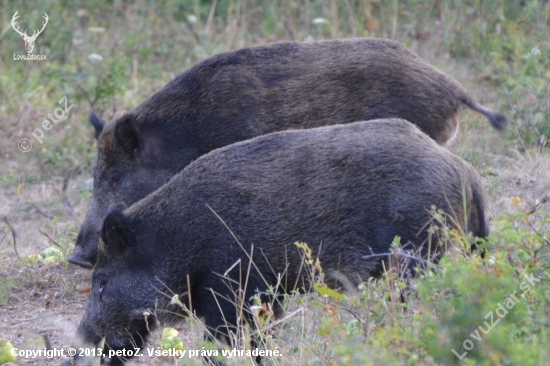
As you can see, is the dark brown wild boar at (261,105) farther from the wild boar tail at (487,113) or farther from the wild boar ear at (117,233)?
the wild boar ear at (117,233)

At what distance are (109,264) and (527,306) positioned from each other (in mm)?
2186

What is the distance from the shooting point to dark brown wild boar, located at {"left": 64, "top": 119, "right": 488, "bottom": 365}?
12.8 ft

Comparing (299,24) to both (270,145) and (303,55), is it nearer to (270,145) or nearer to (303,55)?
(303,55)

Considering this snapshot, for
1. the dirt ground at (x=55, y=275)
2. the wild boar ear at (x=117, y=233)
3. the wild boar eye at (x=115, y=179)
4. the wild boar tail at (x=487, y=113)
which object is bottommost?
the dirt ground at (x=55, y=275)

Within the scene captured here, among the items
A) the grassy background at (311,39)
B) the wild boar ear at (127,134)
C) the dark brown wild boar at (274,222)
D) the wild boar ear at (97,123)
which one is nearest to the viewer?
the grassy background at (311,39)

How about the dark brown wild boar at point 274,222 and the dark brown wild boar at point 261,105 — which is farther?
the dark brown wild boar at point 261,105

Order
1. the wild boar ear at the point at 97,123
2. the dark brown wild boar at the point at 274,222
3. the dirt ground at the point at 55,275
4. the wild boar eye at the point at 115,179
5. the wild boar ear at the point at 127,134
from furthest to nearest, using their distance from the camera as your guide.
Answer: the wild boar ear at the point at 97,123 → the wild boar eye at the point at 115,179 → the wild boar ear at the point at 127,134 → the dirt ground at the point at 55,275 → the dark brown wild boar at the point at 274,222

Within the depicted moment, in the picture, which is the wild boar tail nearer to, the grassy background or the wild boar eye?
the grassy background

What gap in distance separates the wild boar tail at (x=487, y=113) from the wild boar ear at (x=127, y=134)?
221 cm

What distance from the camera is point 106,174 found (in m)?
5.59

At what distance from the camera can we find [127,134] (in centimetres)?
549

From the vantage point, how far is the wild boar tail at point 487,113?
532 centimetres

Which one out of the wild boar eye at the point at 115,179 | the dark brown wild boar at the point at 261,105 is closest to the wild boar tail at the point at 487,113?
the dark brown wild boar at the point at 261,105

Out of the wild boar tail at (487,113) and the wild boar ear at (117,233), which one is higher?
the wild boar tail at (487,113)
